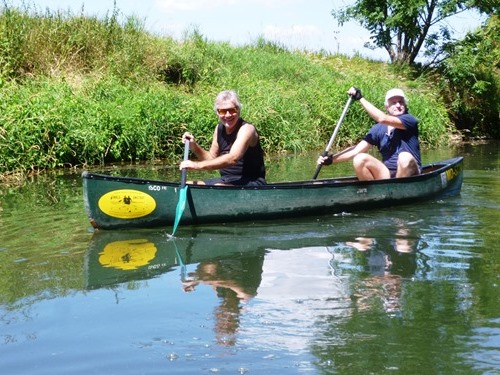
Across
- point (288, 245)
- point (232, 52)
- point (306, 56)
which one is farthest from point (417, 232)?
point (306, 56)

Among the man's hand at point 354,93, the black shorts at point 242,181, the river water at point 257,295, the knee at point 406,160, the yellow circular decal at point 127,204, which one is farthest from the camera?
the man's hand at point 354,93

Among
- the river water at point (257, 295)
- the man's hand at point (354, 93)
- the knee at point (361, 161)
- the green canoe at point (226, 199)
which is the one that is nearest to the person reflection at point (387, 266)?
the river water at point (257, 295)

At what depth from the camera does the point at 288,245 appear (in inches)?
270

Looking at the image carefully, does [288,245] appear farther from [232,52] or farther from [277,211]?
[232,52]

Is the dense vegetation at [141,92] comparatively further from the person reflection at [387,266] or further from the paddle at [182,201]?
the person reflection at [387,266]

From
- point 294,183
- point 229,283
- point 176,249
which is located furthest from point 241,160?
point 229,283

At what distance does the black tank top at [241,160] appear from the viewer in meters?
7.51

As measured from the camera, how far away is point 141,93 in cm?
1499

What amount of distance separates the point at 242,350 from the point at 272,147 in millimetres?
10950

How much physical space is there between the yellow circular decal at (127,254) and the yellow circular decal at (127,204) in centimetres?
30

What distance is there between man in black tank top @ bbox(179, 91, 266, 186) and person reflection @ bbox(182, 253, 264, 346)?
1169mm

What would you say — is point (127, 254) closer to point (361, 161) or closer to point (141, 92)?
point (361, 161)

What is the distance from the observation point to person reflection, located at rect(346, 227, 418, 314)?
5023 millimetres

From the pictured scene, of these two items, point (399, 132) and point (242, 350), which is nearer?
point (242, 350)
